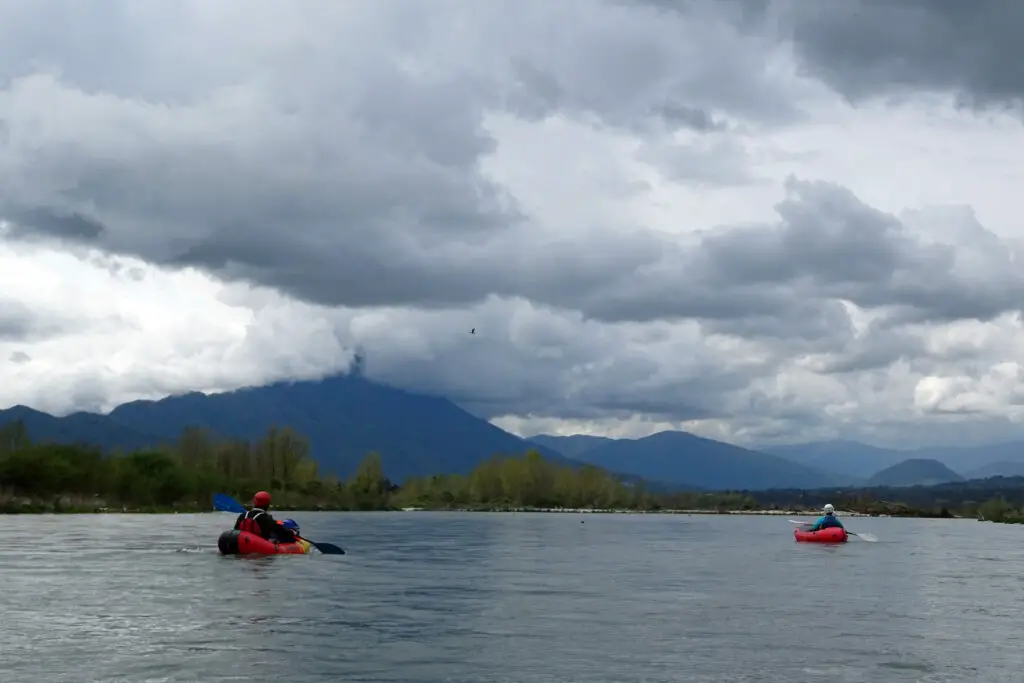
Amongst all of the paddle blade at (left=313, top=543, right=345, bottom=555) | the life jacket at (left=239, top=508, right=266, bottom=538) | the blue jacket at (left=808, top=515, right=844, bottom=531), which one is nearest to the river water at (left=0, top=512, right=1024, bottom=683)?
the paddle blade at (left=313, top=543, right=345, bottom=555)

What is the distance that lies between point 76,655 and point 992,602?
35198 mm

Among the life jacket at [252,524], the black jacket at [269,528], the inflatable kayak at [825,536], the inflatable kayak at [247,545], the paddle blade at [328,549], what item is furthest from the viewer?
the inflatable kayak at [825,536]

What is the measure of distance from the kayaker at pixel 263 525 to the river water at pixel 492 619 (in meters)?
1.81

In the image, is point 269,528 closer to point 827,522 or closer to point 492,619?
point 492,619

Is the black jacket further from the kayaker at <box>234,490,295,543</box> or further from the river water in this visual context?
the river water

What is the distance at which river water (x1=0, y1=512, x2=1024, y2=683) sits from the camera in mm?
26000

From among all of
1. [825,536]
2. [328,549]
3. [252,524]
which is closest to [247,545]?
[252,524]

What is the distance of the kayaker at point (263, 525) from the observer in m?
59.3

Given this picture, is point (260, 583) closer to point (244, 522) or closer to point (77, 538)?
point (244, 522)

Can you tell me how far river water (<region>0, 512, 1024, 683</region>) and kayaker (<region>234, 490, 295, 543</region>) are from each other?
1807mm

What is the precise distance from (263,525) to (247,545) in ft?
5.10

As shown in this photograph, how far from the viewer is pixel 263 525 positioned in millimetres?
59469

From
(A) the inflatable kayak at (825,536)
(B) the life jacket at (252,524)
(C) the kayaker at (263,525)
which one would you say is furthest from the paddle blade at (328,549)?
(A) the inflatable kayak at (825,536)

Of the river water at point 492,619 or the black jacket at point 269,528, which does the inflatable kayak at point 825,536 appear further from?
the black jacket at point 269,528
